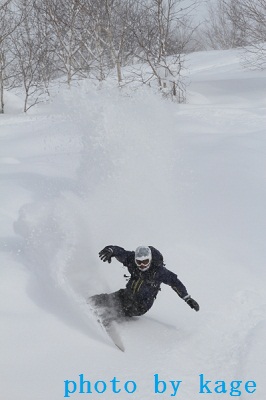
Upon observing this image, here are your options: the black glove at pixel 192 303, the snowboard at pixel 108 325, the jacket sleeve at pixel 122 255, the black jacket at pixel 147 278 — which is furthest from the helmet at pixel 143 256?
the snowboard at pixel 108 325

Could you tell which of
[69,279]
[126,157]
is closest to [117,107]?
[126,157]

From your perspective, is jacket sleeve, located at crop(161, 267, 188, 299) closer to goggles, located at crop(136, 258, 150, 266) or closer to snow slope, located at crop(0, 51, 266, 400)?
goggles, located at crop(136, 258, 150, 266)

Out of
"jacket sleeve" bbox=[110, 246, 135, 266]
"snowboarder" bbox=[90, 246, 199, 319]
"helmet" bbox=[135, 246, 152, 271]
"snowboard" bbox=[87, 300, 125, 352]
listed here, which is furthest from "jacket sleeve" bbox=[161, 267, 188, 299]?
"snowboard" bbox=[87, 300, 125, 352]

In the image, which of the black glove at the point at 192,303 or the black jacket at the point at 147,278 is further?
the black jacket at the point at 147,278

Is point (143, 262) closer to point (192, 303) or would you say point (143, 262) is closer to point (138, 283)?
point (138, 283)

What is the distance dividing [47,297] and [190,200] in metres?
4.94

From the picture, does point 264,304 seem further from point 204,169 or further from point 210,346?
point 204,169

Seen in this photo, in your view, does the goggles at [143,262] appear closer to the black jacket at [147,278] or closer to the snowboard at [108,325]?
the black jacket at [147,278]

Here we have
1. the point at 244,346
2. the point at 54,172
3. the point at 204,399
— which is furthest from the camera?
the point at 54,172

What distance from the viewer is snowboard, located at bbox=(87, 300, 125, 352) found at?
233 inches

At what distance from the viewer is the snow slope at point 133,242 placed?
539 centimetres

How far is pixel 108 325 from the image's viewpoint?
629cm

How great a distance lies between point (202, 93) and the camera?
22938 mm

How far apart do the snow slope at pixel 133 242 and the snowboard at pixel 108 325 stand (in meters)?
0.09
